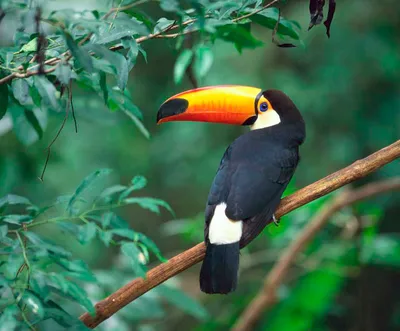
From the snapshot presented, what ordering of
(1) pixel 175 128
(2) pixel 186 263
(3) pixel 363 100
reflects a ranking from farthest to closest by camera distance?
(1) pixel 175 128, (3) pixel 363 100, (2) pixel 186 263

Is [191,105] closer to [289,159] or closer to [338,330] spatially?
[289,159]

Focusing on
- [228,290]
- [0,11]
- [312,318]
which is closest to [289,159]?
[228,290]

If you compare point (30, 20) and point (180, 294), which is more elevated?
point (30, 20)

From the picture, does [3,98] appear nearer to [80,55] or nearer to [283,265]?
[80,55]

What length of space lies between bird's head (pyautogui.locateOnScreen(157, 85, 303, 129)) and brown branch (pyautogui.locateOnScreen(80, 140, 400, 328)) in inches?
22.1

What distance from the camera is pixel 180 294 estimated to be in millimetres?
3195

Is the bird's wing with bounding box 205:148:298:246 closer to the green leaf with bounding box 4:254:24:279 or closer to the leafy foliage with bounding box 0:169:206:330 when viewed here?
the leafy foliage with bounding box 0:169:206:330

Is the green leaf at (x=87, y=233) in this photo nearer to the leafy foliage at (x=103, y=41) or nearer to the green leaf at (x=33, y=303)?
the green leaf at (x=33, y=303)

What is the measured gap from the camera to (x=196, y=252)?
235 centimetres

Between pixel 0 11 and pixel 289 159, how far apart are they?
1.66m

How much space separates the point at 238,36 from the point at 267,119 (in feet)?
4.72

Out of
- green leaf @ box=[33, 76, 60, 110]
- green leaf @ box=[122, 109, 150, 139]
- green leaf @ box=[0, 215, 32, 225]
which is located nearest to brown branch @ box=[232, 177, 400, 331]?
green leaf @ box=[122, 109, 150, 139]

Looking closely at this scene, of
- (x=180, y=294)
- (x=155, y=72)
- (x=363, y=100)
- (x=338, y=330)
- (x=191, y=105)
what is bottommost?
(x=338, y=330)

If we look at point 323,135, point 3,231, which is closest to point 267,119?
point 3,231
